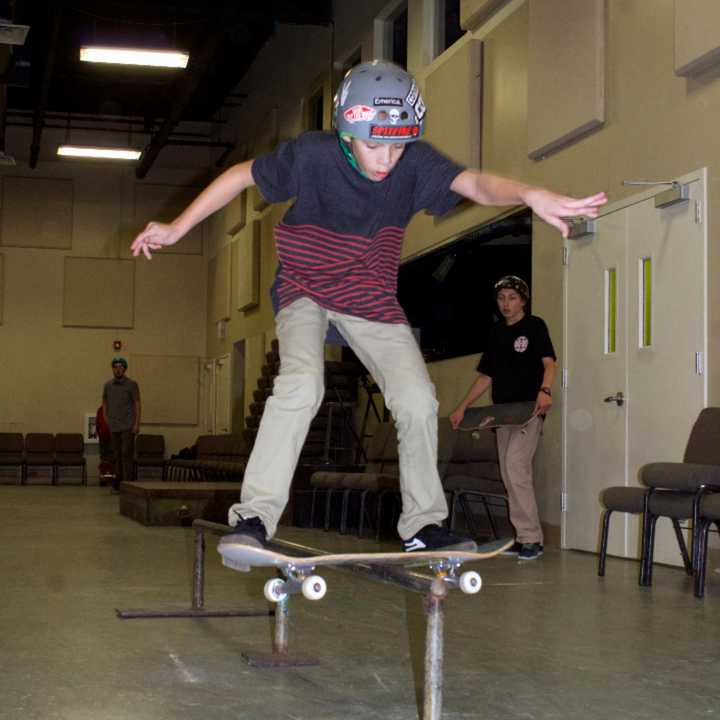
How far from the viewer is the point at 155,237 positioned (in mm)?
3191

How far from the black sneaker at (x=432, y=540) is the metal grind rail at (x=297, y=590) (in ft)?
0.85

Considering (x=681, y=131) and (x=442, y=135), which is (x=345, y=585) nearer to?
(x=681, y=131)

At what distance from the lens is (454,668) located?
3.43 meters

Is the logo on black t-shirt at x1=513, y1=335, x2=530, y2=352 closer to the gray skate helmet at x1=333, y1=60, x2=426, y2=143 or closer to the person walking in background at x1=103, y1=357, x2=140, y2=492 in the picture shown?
the gray skate helmet at x1=333, y1=60, x2=426, y2=143

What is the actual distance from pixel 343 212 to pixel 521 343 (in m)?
3.81

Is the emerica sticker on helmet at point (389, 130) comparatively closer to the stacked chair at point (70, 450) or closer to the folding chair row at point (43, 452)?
the folding chair row at point (43, 452)

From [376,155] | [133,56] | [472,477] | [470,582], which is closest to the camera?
[470,582]

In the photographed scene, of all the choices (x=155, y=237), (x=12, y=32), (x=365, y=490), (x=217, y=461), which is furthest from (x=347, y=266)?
(x=217, y=461)

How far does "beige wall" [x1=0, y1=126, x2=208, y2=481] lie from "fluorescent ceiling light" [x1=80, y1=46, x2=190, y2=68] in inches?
279

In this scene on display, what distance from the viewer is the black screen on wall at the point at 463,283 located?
8805mm

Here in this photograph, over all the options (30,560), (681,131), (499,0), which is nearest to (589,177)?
(681,131)

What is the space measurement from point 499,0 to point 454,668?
21.6 ft

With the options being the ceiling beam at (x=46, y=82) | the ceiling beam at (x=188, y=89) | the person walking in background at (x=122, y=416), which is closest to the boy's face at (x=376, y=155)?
the ceiling beam at (x=46, y=82)

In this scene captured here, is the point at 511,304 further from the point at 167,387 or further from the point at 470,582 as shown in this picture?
the point at 167,387
